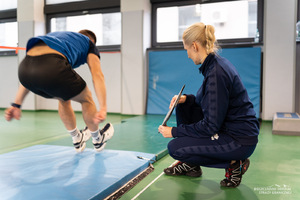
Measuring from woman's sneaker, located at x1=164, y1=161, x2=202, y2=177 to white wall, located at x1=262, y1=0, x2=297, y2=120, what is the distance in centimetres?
319

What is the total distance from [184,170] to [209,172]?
0.22m

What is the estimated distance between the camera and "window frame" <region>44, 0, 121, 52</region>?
6020 millimetres

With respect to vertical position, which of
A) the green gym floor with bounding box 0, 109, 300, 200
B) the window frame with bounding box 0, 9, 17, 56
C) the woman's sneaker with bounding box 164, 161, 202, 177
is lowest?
the green gym floor with bounding box 0, 109, 300, 200

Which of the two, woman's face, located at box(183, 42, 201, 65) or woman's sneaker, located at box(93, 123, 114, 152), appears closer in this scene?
woman's face, located at box(183, 42, 201, 65)

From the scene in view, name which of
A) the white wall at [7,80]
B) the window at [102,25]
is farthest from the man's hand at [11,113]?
the window at [102,25]

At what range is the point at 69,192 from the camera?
1.56 meters

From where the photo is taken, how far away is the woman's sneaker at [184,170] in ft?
6.54

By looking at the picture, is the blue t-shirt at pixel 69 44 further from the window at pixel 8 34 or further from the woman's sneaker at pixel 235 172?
the window at pixel 8 34

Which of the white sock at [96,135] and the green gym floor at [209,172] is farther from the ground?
the white sock at [96,135]

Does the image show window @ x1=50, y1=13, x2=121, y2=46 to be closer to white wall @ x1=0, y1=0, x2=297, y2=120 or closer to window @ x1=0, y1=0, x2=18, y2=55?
white wall @ x1=0, y1=0, x2=297, y2=120

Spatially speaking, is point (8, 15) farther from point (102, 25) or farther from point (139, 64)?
point (102, 25)

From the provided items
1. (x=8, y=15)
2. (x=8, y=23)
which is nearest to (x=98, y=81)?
(x=8, y=15)

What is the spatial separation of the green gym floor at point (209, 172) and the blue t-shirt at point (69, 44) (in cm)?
90

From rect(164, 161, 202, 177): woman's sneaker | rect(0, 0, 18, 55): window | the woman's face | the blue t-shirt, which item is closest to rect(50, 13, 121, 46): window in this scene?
rect(0, 0, 18, 55): window
